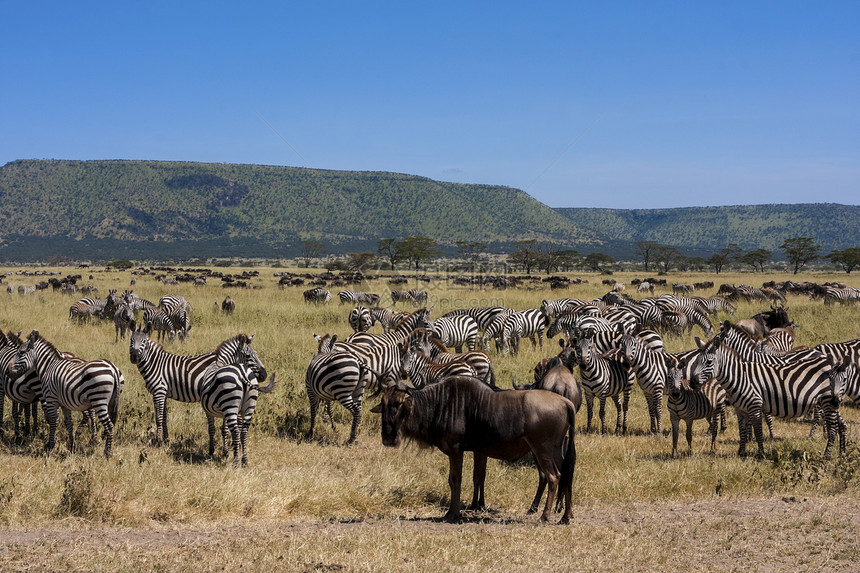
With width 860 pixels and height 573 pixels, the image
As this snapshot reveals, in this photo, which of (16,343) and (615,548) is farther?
(16,343)

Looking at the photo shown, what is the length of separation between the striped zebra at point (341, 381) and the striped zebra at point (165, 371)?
4.04ft

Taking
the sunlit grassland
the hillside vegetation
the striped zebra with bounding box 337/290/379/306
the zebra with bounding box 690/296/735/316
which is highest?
the hillside vegetation

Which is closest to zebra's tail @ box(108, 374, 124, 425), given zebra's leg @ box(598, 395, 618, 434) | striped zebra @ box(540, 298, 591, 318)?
zebra's leg @ box(598, 395, 618, 434)

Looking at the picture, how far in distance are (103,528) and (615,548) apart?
4.77m

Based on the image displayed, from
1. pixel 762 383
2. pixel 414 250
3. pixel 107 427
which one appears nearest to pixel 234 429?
pixel 107 427

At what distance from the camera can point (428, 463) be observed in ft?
29.1

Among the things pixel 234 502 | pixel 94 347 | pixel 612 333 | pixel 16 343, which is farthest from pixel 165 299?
pixel 234 502

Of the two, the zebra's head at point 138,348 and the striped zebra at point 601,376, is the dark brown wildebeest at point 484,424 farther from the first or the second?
the zebra's head at point 138,348

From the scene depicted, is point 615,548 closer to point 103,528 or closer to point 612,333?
point 103,528

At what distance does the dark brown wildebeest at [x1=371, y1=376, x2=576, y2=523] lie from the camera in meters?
6.49

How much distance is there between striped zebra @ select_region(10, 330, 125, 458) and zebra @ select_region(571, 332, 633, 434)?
22.4 ft

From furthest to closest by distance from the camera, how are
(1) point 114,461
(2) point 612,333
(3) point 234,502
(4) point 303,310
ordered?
(4) point 303,310 → (2) point 612,333 → (1) point 114,461 → (3) point 234,502

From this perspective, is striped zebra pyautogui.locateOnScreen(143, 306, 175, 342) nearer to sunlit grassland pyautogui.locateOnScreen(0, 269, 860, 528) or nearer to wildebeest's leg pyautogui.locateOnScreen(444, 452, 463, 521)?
sunlit grassland pyautogui.locateOnScreen(0, 269, 860, 528)

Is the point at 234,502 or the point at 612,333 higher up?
the point at 612,333
